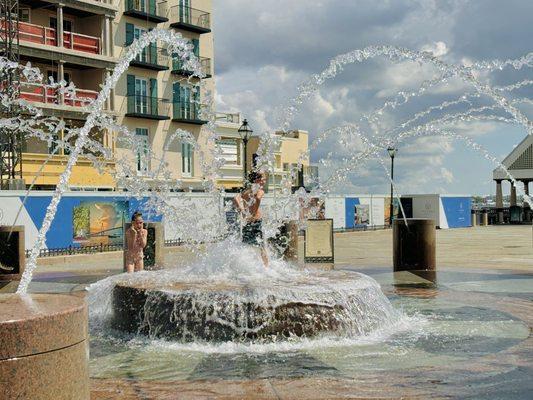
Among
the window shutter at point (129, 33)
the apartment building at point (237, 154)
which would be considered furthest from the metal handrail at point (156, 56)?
the apartment building at point (237, 154)

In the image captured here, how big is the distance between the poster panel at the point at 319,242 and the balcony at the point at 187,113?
28.3 m

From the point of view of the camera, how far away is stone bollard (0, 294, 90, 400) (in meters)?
3.43

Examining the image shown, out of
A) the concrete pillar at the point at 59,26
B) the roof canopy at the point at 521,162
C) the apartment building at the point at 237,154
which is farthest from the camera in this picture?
the roof canopy at the point at 521,162

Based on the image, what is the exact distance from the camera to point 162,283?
28.3ft

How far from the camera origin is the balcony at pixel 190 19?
44781mm

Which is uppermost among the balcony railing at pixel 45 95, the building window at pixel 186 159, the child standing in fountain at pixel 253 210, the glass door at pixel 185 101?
the glass door at pixel 185 101

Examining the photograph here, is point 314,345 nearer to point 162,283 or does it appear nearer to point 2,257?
point 162,283

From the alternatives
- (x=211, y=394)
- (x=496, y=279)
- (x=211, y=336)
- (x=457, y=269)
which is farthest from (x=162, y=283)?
(x=457, y=269)

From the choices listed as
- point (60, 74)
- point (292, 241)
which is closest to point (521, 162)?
point (60, 74)

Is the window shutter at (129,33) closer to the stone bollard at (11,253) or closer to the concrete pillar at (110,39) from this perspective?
the concrete pillar at (110,39)

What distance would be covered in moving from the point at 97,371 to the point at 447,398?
10.3ft

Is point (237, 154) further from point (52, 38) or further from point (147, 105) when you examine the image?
point (52, 38)

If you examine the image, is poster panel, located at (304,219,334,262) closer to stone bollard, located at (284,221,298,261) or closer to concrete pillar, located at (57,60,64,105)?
stone bollard, located at (284,221,298,261)

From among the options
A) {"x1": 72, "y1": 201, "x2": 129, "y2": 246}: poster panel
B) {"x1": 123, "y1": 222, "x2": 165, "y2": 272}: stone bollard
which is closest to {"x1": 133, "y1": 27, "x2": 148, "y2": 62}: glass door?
{"x1": 72, "y1": 201, "x2": 129, "y2": 246}: poster panel
